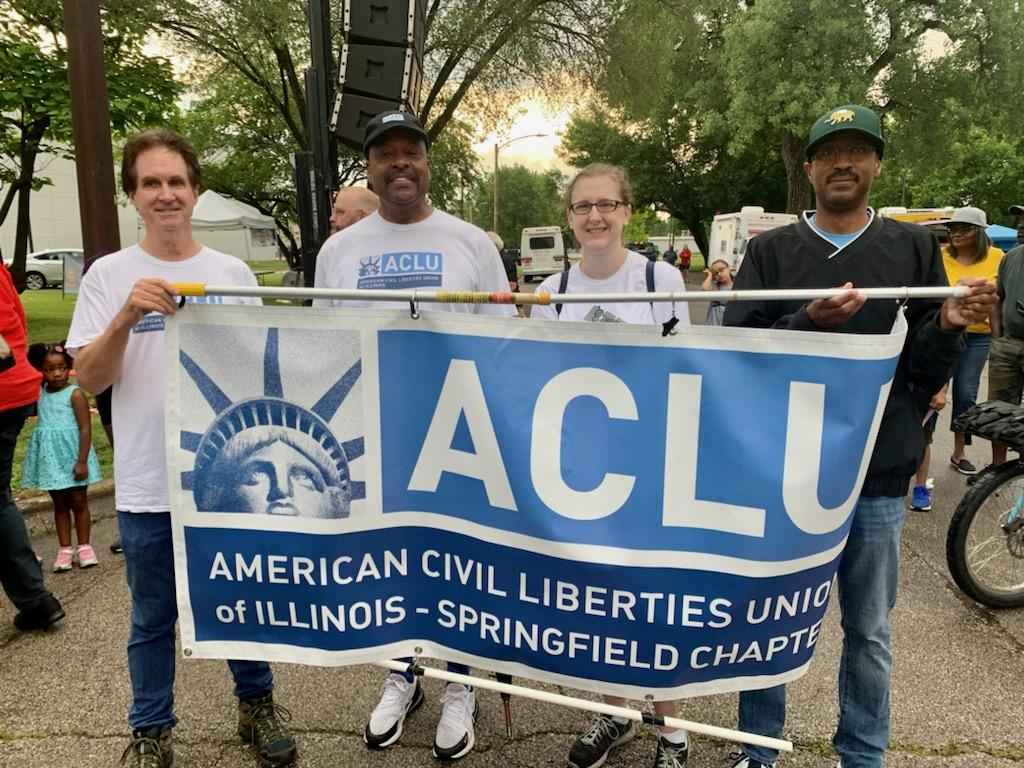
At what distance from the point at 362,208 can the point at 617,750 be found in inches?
116

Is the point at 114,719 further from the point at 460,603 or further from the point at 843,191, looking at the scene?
the point at 843,191

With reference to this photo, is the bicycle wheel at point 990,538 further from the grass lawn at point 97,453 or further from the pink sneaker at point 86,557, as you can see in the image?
the grass lawn at point 97,453

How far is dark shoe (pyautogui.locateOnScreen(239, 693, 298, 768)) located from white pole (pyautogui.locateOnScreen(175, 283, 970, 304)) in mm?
1478

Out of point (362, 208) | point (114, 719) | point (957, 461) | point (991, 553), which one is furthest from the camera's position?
point (957, 461)

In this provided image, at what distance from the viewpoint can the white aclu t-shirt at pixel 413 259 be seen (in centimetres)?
253

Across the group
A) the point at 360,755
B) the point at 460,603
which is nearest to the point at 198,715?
the point at 360,755

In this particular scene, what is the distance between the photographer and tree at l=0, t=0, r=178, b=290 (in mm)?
8953

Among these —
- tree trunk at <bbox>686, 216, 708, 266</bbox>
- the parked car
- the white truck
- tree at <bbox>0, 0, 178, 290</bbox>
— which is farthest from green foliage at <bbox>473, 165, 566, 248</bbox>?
tree at <bbox>0, 0, 178, 290</bbox>

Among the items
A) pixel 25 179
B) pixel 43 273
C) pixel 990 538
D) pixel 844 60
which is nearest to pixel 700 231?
pixel 844 60

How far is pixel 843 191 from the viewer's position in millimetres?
2076

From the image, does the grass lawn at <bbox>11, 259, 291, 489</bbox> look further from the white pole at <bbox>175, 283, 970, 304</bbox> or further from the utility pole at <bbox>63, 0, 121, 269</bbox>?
the utility pole at <bbox>63, 0, 121, 269</bbox>

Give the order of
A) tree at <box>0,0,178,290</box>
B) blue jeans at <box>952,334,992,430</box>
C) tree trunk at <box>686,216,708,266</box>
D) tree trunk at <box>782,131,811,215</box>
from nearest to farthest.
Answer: blue jeans at <box>952,334,992,430</box> → tree at <box>0,0,178,290</box> → tree trunk at <box>782,131,811,215</box> → tree trunk at <box>686,216,708,266</box>

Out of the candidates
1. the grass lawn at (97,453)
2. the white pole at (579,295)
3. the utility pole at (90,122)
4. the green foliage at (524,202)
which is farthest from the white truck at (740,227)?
the green foliage at (524,202)

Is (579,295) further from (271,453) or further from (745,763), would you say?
(745,763)
